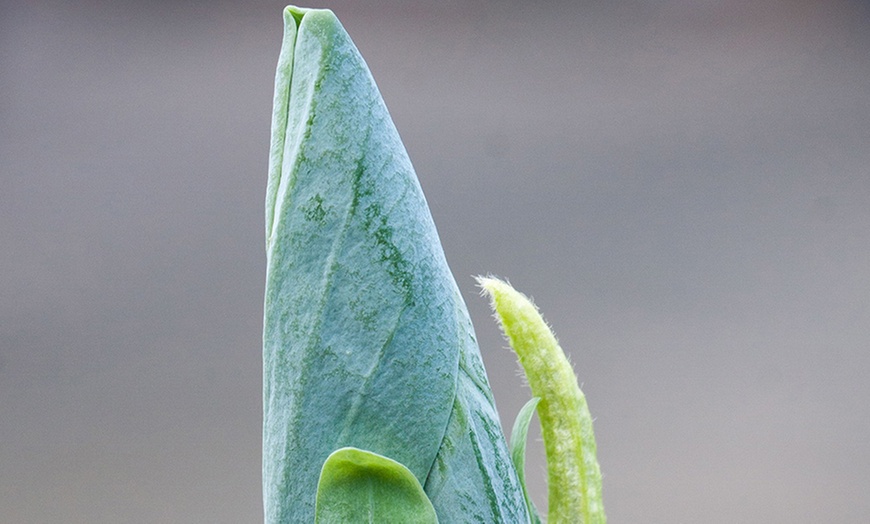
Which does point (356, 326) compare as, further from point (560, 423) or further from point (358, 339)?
point (560, 423)

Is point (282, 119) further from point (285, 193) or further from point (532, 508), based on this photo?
point (532, 508)

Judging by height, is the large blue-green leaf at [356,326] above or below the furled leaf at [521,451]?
above

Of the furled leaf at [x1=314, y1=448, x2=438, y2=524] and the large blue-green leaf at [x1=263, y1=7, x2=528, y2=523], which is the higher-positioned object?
the large blue-green leaf at [x1=263, y1=7, x2=528, y2=523]

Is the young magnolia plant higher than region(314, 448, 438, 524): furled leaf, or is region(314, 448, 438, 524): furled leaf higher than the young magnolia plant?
the young magnolia plant

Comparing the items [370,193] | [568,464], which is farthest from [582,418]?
[370,193]

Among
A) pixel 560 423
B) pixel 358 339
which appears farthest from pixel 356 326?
pixel 560 423
